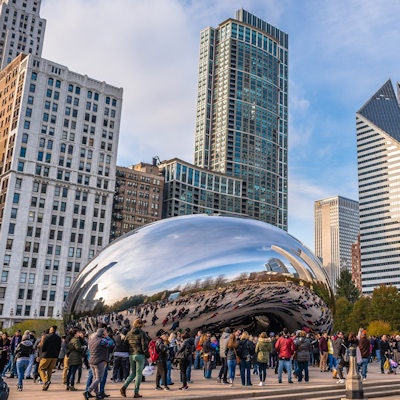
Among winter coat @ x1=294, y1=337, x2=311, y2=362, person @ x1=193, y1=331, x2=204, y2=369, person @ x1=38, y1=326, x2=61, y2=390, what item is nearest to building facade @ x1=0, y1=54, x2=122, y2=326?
person @ x1=193, y1=331, x2=204, y2=369

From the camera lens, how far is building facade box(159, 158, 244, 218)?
12431cm

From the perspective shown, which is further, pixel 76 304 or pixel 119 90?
pixel 119 90

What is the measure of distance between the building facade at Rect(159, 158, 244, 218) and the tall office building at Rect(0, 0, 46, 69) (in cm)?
4907

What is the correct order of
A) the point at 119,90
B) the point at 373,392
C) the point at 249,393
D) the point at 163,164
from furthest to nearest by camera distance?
the point at 163,164 → the point at 119,90 → the point at 373,392 → the point at 249,393

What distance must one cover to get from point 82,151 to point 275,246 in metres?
79.1

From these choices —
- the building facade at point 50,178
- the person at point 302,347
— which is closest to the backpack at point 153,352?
the person at point 302,347

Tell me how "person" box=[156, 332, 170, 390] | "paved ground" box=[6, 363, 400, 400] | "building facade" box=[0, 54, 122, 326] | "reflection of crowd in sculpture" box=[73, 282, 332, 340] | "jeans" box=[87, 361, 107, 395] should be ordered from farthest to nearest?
1. "building facade" box=[0, 54, 122, 326]
2. "reflection of crowd in sculpture" box=[73, 282, 332, 340]
3. "person" box=[156, 332, 170, 390]
4. "paved ground" box=[6, 363, 400, 400]
5. "jeans" box=[87, 361, 107, 395]

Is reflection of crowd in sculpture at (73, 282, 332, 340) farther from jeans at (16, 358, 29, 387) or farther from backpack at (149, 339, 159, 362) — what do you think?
jeans at (16, 358, 29, 387)

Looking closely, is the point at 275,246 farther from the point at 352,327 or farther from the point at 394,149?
the point at 394,149

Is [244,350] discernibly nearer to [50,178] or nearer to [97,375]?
[97,375]

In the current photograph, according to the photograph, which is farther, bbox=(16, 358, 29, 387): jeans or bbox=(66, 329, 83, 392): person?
bbox=(16, 358, 29, 387): jeans

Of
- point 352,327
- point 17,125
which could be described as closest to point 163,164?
point 17,125

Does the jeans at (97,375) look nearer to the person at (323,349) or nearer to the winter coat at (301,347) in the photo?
the winter coat at (301,347)

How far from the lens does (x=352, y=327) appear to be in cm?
7244
